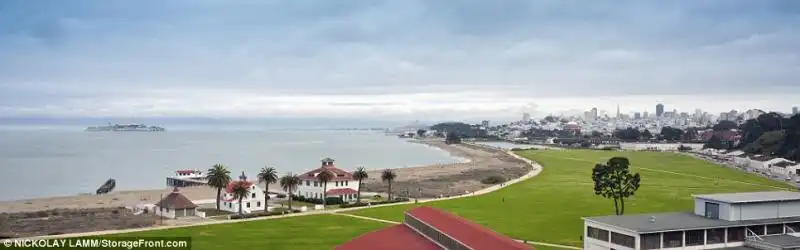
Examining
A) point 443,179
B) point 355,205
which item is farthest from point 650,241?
point 443,179

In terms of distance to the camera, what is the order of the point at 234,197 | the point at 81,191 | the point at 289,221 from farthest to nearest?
the point at 81,191
the point at 234,197
the point at 289,221

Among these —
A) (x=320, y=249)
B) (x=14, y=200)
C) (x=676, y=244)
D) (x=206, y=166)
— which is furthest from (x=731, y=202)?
(x=206, y=166)

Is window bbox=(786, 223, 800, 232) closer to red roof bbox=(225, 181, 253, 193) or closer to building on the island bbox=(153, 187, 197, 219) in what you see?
red roof bbox=(225, 181, 253, 193)

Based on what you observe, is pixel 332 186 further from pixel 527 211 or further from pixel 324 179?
pixel 527 211

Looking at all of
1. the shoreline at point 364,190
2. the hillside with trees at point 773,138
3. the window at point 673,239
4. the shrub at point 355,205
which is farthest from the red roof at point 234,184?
the hillside with trees at point 773,138

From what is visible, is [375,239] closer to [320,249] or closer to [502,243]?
[502,243]
